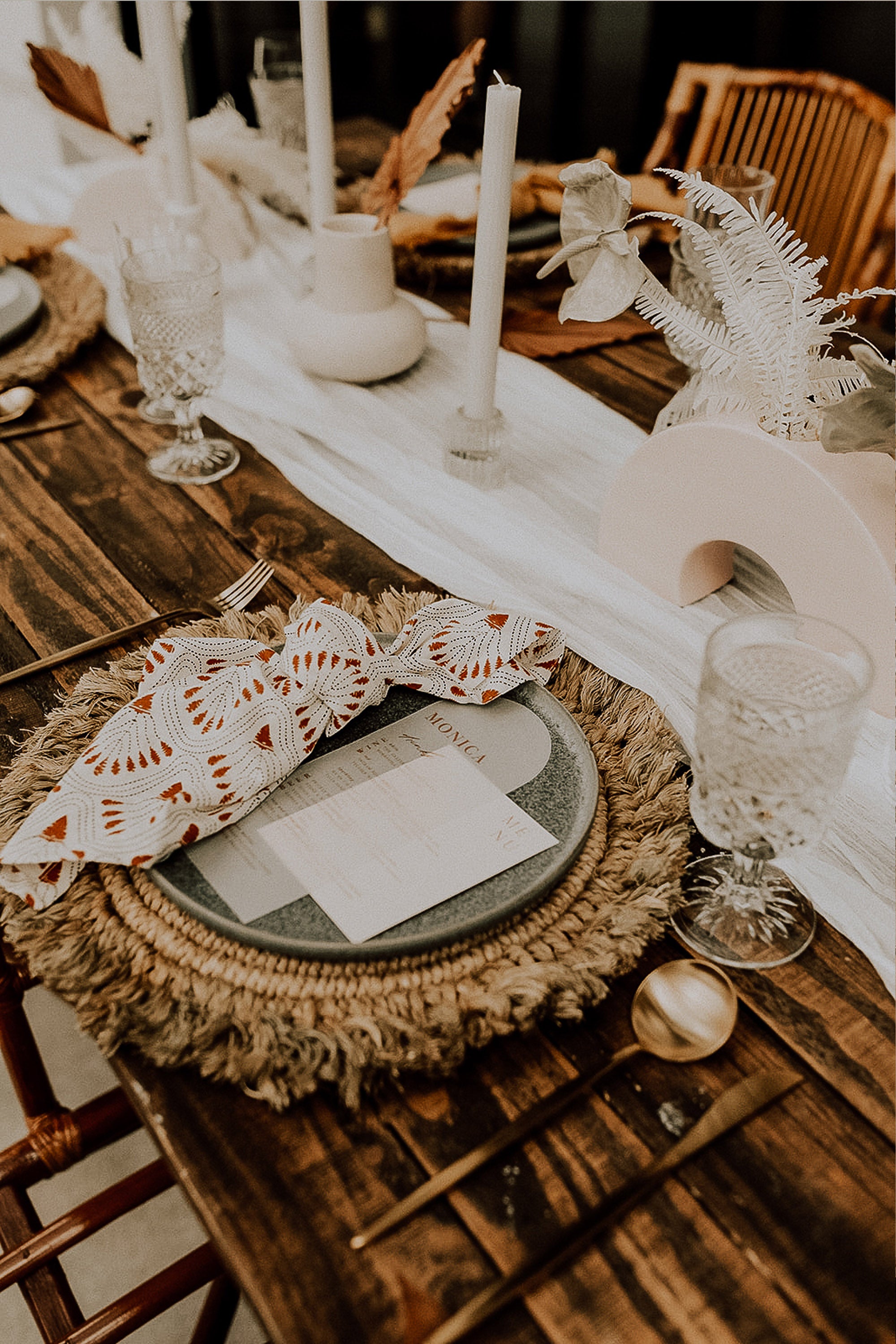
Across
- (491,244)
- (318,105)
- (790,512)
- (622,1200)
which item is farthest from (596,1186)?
(318,105)

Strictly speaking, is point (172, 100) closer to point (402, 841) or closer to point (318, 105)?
point (318, 105)

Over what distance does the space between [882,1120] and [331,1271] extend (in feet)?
0.89

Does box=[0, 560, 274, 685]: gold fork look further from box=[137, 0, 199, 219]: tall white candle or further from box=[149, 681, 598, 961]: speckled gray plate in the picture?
box=[137, 0, 199, 219]: tall white candle

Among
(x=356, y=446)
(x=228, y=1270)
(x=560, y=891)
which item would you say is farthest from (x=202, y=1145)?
(x=356, y=446)

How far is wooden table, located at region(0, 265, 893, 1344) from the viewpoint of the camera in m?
0.41

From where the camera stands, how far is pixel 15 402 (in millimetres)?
1095

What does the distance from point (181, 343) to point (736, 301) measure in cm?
52

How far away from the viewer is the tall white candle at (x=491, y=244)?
0.80 metres

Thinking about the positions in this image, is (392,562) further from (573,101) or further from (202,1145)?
(573,101)

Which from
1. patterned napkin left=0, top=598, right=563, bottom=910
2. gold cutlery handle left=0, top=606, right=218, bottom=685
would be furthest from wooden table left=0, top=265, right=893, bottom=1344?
gold cutlery handle left=0, top=606, right=218, bottom=685

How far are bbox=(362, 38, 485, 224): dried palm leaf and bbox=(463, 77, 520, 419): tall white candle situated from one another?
0.10 meters

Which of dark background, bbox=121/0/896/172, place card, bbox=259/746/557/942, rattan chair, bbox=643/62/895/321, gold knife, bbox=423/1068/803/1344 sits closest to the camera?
gold knife, bbox=423/1068/803/1344

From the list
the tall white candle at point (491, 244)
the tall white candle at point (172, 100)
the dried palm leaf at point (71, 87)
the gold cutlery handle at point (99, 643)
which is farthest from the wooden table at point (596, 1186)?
the dried palm leaf at point (71, 87)

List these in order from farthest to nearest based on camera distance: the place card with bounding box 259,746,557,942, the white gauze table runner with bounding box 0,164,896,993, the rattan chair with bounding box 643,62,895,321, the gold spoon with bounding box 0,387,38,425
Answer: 1. the rattan chair with bounding box 643,62,895,321
2. the gold spoon with bounding box 0,387,38,425
3. the white gauze table runner with bounding box 0,164,896,993
4. the place card with bounding box 259,746,557,942
